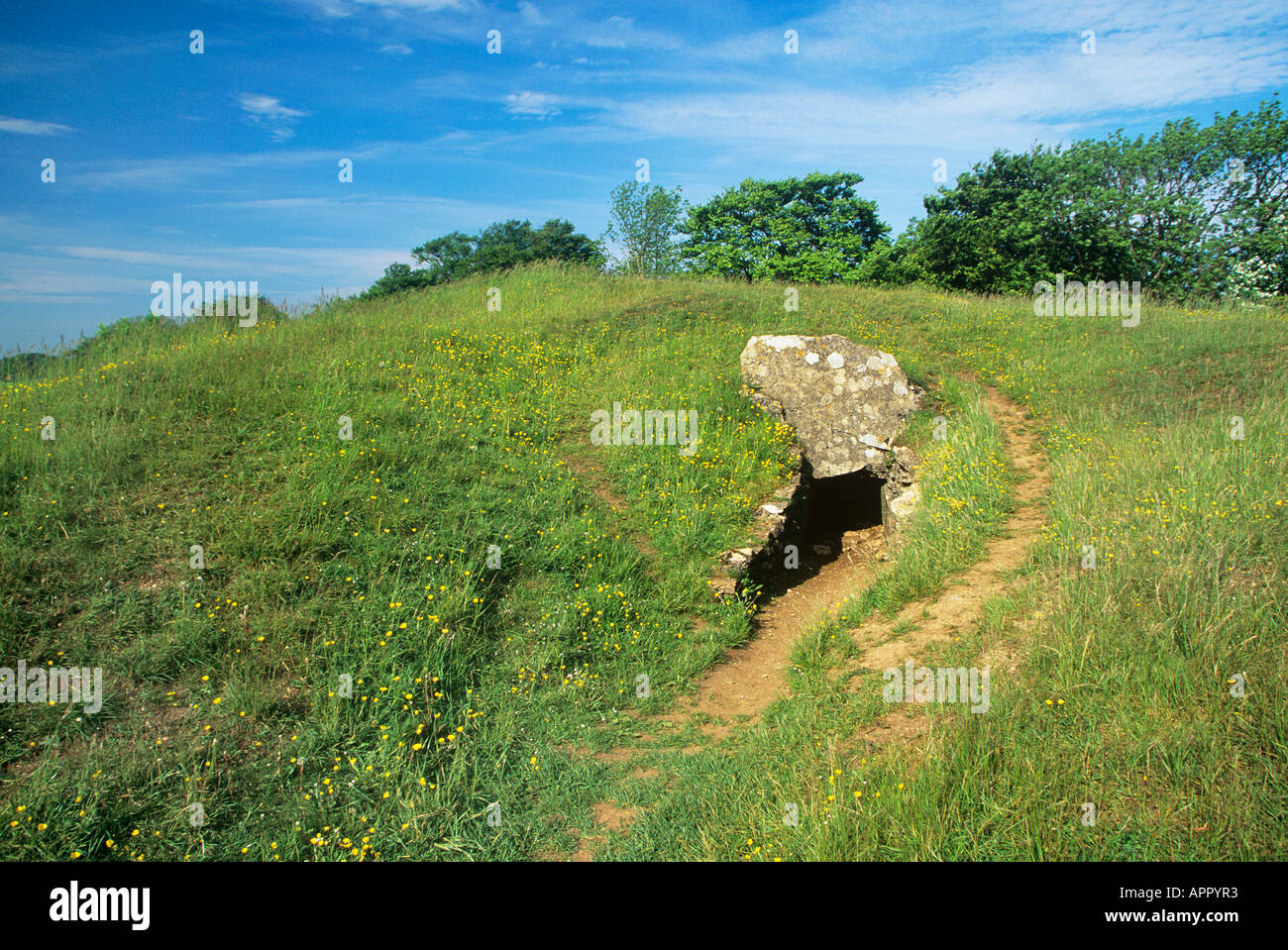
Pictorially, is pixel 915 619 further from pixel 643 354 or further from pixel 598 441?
pixel 643 354

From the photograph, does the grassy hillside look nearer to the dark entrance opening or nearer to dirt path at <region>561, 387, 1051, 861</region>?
dirt path at <region>561, 387, 1051, 861</region>

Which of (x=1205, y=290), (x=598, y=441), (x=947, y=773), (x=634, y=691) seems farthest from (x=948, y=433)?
(x=1205, y=290)

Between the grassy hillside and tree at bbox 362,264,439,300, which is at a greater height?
tree at bbox 362,264,439,300

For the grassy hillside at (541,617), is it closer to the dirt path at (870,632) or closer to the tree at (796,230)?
the dirt path at (870,632)

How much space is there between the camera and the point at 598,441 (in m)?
10.1

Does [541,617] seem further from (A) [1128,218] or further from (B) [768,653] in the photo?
(A) [1128,218]

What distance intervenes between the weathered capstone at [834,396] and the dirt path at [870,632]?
218cm

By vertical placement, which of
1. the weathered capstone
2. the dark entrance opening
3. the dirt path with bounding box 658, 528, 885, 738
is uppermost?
the weathered capstone

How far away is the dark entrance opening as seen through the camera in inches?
358

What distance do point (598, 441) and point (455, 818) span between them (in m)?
6.34

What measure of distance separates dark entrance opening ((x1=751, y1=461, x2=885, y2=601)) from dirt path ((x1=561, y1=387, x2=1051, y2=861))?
0.43 m

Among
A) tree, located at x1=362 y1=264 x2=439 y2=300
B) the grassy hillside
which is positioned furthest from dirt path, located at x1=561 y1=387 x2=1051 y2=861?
tree, located at x1=362 y1=264 x2=439 y2=300

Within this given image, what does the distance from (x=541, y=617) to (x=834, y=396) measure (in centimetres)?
681

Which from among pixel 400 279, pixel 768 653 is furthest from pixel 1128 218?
pixel 400 279
